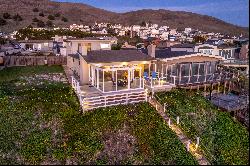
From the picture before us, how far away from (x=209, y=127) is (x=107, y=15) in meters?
155

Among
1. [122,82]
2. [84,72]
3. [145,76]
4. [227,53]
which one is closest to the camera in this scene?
[122,82]

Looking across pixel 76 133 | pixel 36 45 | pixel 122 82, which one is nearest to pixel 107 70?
pixel 122 82

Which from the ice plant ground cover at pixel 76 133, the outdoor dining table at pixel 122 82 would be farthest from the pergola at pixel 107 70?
the ice plant ground cover at pixel 76 133

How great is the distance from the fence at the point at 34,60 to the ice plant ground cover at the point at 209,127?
21.3 meters

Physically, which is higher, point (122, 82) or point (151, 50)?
point (151, 50)

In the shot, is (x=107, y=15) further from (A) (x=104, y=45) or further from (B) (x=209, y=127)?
(B) (x=209, y=127)

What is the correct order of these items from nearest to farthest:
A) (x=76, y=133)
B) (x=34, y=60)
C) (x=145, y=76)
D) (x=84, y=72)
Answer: (x=76, y=133) < (x=84, y=72) < (x=145, y=76) < (x=34, y=60)

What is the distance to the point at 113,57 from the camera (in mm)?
29688

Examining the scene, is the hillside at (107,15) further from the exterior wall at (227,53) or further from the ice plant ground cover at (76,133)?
the ice plant ground cover at (76,133)

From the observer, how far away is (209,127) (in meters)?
24.7

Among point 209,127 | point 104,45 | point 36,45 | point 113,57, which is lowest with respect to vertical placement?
point 209,127

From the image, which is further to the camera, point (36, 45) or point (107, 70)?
point (36, 45)

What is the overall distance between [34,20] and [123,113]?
98259 millimetres

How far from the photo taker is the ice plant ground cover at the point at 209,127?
2164 cm
